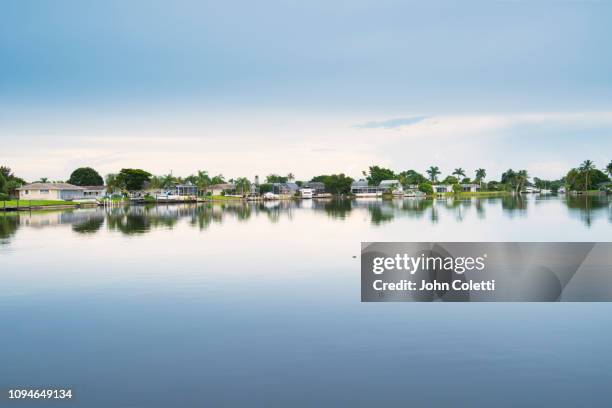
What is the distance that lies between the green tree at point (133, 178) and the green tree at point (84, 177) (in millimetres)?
16399

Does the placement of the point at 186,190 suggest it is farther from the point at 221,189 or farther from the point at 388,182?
the point at 388,182

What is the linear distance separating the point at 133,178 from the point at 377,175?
80.3 metres

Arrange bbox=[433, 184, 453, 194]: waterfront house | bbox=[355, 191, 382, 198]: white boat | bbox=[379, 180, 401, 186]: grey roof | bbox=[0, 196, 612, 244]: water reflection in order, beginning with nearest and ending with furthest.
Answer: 1. bbox=[0, 196, 612, 244]: water reflection
2. bbox=[355, 191, 382, 198]: white boat
3. bbox=[379, 180, 401, 186]: grey roof
4. bbox=[433, 184, 453, 194]: waterfront house

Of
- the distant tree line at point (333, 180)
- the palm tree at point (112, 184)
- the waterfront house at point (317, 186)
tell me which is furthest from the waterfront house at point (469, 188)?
the palm tree at point (112, 184)

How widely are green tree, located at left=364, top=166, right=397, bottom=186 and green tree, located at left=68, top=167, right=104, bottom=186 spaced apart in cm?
8404

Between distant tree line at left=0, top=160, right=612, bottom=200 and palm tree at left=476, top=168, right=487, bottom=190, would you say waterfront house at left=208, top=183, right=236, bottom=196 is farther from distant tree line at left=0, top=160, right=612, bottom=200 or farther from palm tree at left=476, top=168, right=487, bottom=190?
palm tree at left=476, top=168, right=487, bottom=190

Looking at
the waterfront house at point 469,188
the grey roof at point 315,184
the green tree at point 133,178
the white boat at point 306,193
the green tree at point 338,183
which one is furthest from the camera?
the waterfront house at point 469,188

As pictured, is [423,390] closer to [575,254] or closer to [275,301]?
[275,301]

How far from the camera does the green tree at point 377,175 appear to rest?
170 metres

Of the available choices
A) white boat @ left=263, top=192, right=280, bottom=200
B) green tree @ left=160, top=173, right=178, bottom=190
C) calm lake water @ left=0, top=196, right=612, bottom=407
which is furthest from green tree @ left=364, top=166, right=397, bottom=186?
calm lake water @ left=0, top=196, right=612, bottom=407

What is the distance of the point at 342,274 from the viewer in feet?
64.8

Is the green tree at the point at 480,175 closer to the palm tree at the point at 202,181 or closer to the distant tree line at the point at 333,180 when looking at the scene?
the distant tree line at the point at 333,180

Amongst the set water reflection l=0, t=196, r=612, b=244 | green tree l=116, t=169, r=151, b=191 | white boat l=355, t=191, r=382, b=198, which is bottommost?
water reflection l=0, t=196, r=612, b=244

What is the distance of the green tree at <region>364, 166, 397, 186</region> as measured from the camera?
170 meters
